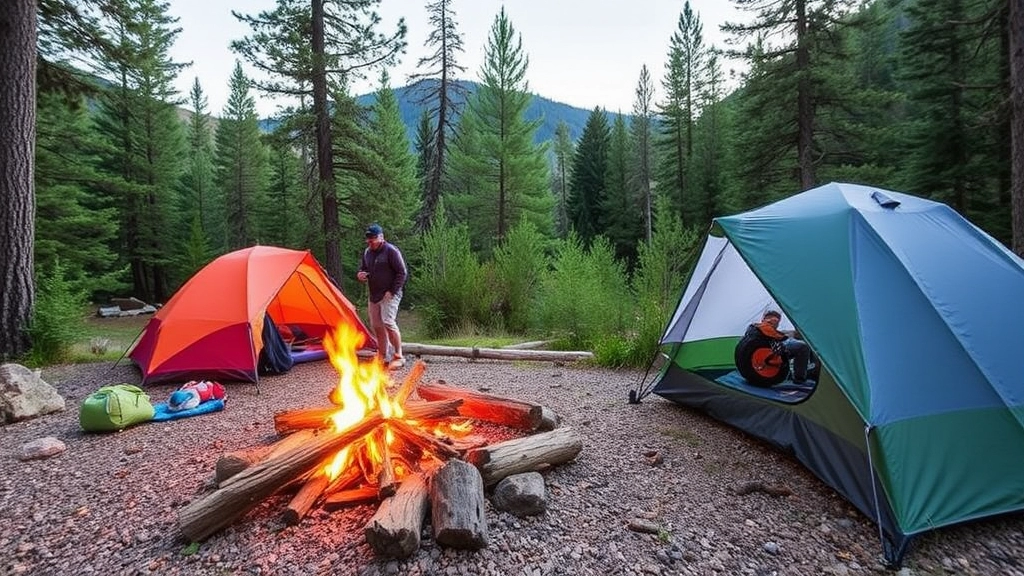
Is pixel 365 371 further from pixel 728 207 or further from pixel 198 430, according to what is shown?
pixel 728 207

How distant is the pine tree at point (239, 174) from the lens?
27.0 meters

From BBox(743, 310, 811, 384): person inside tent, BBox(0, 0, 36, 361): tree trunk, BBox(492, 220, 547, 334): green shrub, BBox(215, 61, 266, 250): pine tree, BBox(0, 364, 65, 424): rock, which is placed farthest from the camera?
BBox(215, 61, 266, 250): pine tree

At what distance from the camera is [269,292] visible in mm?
5773

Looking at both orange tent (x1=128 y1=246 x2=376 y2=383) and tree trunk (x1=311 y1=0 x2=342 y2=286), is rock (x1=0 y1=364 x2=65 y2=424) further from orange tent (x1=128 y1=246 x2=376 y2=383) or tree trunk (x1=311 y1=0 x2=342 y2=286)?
tree trunk (x1=311 y1=0 x2=342 y2=286)

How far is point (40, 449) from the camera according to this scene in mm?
3459

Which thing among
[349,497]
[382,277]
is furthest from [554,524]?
[382,277]

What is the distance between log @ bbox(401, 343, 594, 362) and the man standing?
102 cm

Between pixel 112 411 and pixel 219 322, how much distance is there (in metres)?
1.68

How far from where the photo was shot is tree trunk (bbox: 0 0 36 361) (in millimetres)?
6086

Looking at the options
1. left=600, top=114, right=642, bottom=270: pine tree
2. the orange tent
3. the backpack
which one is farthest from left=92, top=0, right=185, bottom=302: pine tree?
left=600, top=114, right=642, bottom=270: pine tree

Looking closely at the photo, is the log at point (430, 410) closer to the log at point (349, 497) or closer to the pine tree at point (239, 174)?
the log at point (349, 497)

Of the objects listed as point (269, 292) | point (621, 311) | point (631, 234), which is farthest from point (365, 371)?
point (631, 234)

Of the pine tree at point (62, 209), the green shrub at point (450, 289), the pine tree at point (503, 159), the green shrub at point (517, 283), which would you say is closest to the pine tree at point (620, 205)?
the pine tree at point (503, 159)

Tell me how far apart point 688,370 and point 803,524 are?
78.3 inches
